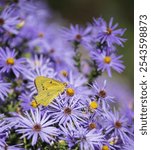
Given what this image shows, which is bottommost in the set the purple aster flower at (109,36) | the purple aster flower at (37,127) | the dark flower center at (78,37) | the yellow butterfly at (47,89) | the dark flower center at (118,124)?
the purple aster flower at (37,127)

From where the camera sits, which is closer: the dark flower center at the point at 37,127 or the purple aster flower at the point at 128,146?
the dark flower center at the point at 37,127

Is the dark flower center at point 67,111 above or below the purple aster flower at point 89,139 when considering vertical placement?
above

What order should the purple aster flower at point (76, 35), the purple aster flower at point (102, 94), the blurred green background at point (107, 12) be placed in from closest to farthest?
Result: the purple aster flower at point (102, 94) → the purple aster flower at point (76, 35) → the blurred green background at point (107, 12)

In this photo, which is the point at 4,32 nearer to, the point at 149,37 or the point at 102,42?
the point at 102,42

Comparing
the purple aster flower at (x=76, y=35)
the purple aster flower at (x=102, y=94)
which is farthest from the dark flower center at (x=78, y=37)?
the purple aster flower at (x=102, y=94)

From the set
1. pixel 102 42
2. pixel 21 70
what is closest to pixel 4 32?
pixel 21 70

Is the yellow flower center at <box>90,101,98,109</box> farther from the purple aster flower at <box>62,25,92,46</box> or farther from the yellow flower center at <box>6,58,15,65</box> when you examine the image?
the purple aster flower at <box>62,25,92,46</box>

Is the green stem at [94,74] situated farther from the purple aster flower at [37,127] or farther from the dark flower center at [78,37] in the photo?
the purple aster flower at [37,127]
